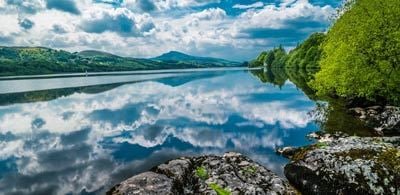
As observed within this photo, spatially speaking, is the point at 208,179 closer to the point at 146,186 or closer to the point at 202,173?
the point at 202,173

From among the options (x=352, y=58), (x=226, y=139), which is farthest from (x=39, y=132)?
(x=352, y=58)

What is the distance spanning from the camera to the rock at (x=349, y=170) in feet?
46.6

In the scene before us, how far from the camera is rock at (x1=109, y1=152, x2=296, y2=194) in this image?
14.5 meters

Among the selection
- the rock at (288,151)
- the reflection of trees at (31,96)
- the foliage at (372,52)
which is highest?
the foliage at (372,52)

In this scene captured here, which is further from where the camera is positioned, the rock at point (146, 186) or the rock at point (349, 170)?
the rock at point (349, 170)

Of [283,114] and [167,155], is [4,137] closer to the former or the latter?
[167,155]

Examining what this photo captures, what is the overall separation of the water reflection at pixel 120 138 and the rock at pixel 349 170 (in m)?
5.84

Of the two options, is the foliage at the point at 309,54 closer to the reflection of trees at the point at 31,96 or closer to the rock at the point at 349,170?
the reflection of trees at the point at 31,96

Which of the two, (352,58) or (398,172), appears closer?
(398,172)

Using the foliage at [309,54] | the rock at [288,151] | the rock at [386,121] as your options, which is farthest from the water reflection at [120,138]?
the foliage at [309,54]

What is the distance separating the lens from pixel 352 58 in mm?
38969

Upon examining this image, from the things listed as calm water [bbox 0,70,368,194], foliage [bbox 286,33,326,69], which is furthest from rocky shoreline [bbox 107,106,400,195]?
foliage [bbox 286,33,326,69]

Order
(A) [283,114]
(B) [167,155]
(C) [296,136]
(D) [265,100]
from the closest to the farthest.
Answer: (B) [167,155] < (C) [296,136] < (A) [283,114] < (D) [265,100]

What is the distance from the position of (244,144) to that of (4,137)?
21906 millimetres
